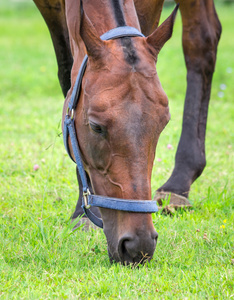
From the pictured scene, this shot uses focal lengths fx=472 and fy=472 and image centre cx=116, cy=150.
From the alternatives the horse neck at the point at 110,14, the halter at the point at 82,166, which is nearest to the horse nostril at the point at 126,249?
the halter at the point at 82,166

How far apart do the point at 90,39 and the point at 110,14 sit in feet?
1.14

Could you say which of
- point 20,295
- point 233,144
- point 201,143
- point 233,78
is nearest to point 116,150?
point 20,295

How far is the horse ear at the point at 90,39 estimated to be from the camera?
7.56 ft

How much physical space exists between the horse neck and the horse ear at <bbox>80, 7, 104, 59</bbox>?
0.24m

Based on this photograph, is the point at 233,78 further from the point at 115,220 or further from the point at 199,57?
the point at 115,220

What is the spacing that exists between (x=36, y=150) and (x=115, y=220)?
291 centimetres

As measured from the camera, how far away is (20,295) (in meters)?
2.21

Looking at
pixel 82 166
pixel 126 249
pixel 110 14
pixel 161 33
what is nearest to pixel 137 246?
pixel 126 249

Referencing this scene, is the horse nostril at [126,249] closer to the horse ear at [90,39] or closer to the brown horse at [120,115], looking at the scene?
the brown horse at [120,115]

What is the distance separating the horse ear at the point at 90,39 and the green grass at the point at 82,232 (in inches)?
42.9

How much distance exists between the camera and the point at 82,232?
10.1 feet

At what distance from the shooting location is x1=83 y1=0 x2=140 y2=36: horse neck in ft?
8.41

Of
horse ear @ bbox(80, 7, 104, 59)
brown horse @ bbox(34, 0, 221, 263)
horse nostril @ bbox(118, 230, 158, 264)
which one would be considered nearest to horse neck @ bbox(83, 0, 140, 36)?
brown horse @ bbox(34, 0, 221, 263)

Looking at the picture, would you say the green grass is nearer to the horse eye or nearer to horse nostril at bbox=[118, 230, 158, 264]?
horse nostril at bbox=[118, 230, 158, 264]
